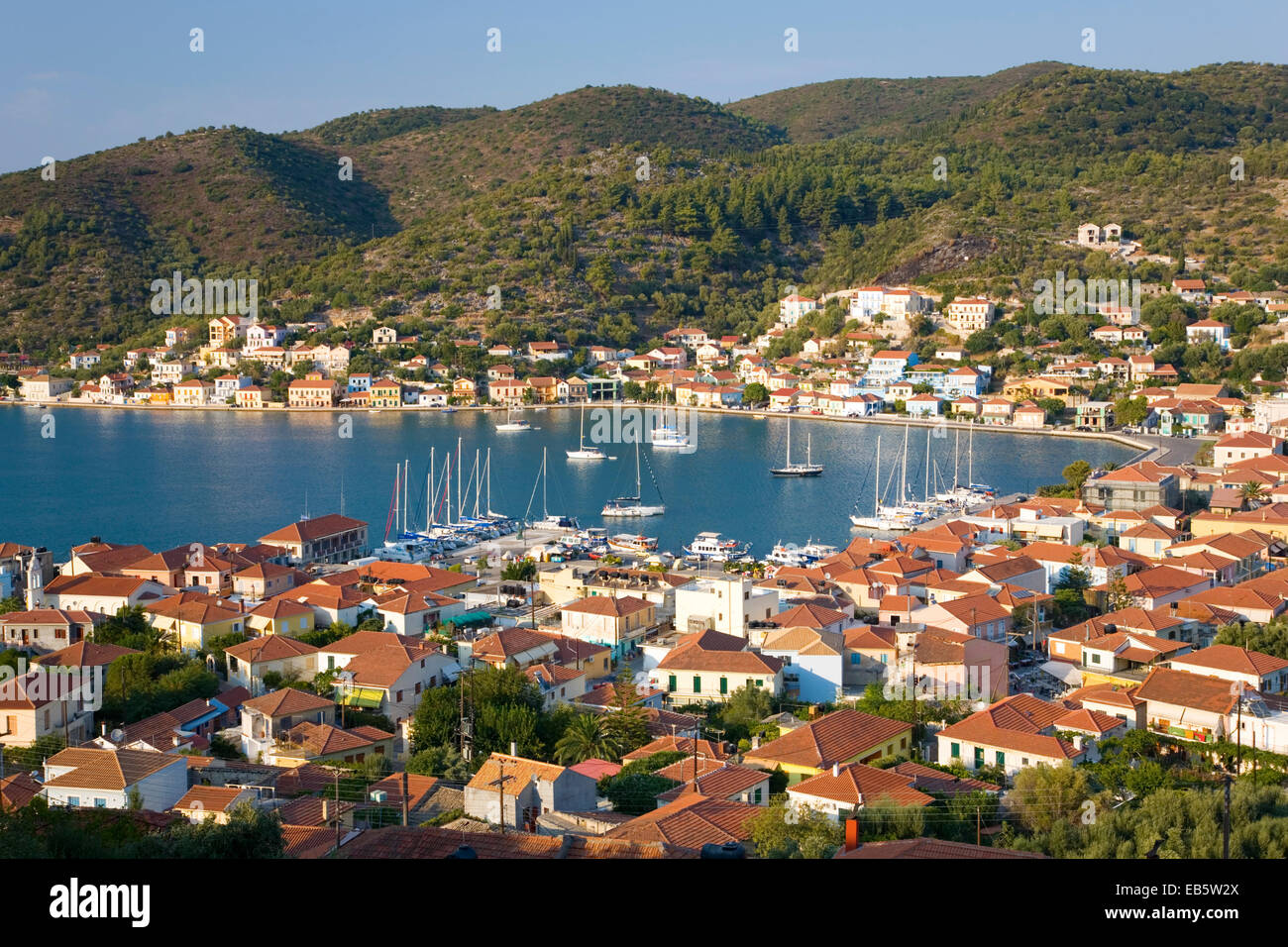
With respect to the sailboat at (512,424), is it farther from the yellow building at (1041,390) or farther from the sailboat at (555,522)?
the yellow building at (1041,390)

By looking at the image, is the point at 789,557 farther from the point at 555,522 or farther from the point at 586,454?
the point at 586,454

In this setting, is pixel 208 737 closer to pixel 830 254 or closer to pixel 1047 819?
pixel 1047 819

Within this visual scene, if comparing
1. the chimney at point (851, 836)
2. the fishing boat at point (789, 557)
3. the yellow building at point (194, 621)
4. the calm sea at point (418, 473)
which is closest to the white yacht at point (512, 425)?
the calm sea at point (418, 473)

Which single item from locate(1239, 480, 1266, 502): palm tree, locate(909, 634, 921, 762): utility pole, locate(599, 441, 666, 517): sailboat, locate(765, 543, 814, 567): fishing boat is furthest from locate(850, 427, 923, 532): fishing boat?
locate(909, 634, 921, 762): utility pole

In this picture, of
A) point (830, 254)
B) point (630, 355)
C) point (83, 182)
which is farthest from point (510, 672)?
point (83, 182)

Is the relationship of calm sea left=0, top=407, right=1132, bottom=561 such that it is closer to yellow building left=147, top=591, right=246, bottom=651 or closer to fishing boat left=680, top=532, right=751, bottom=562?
fishing boat left=680, top=532, right=751, bottom=562
